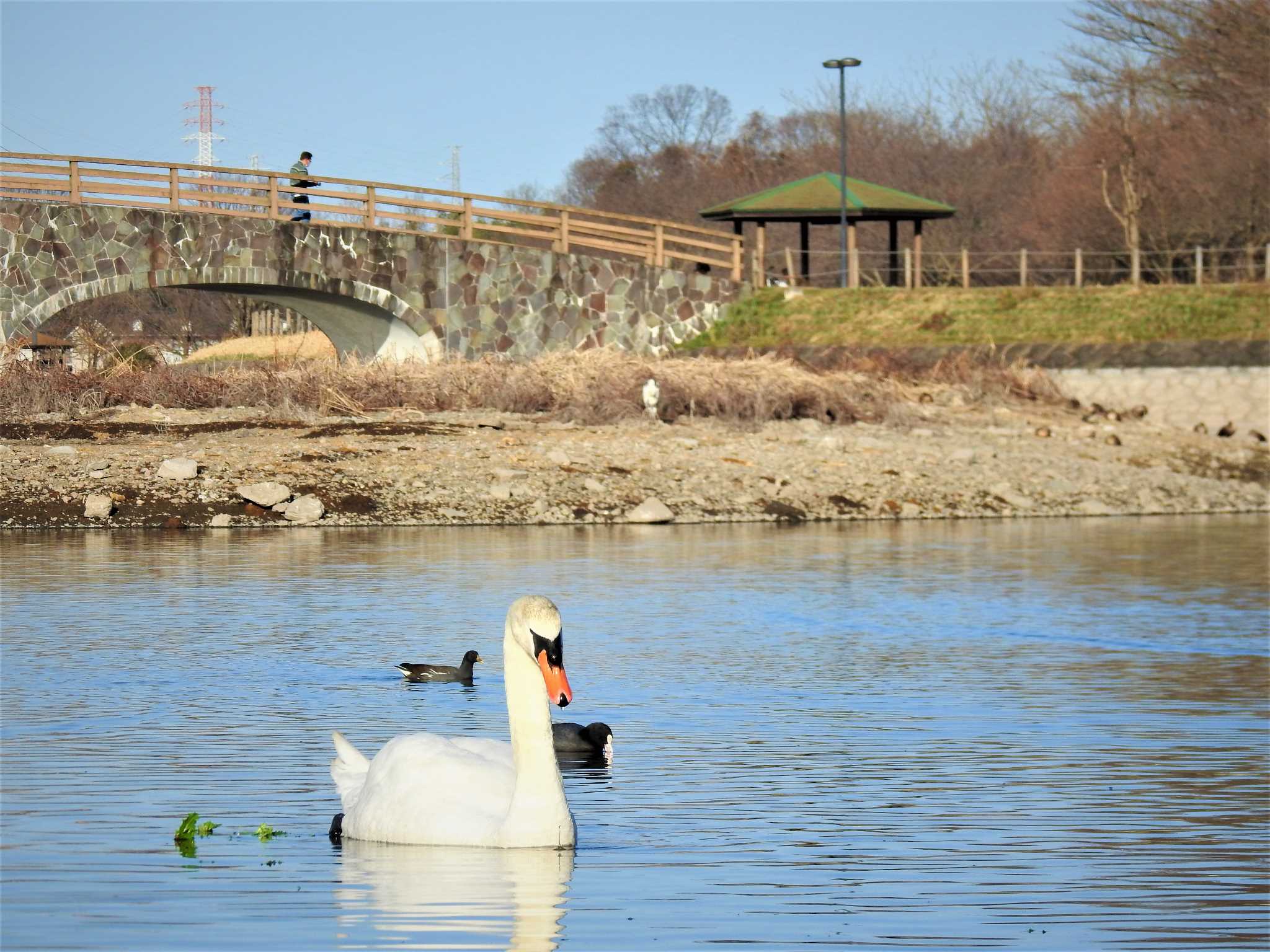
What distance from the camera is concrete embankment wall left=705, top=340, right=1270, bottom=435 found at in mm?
37750

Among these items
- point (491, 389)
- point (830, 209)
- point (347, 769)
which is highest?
point (830, 209)

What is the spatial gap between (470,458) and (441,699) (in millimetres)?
15138

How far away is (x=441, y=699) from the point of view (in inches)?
471

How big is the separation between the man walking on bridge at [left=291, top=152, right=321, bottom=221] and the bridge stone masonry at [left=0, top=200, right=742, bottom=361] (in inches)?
14.4

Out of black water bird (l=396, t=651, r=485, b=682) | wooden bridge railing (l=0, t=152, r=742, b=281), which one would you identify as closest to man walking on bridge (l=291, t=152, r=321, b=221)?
wooden bridge railing (l=0, t=152, r=742, b=281)

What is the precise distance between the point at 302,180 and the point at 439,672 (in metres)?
31.1

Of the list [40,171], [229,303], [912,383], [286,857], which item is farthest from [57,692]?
[229,303]

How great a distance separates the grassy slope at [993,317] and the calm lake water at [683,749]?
74.5 feet

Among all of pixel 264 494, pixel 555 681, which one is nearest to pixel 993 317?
pixel 264 494

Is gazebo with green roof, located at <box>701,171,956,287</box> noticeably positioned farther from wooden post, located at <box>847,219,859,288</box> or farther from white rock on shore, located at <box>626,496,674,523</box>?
white rock on shore, located at <box>626,496,674,523</box>

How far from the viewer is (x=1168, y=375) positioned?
38.4 m

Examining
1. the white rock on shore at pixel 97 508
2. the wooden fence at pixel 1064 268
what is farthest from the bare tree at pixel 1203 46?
the white rock on shore at pixel 97 508

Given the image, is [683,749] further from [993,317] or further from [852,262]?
[852,262]

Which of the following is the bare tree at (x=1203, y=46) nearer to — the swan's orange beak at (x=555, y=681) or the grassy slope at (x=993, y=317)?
the grassy slope at (x=993, y=317)
